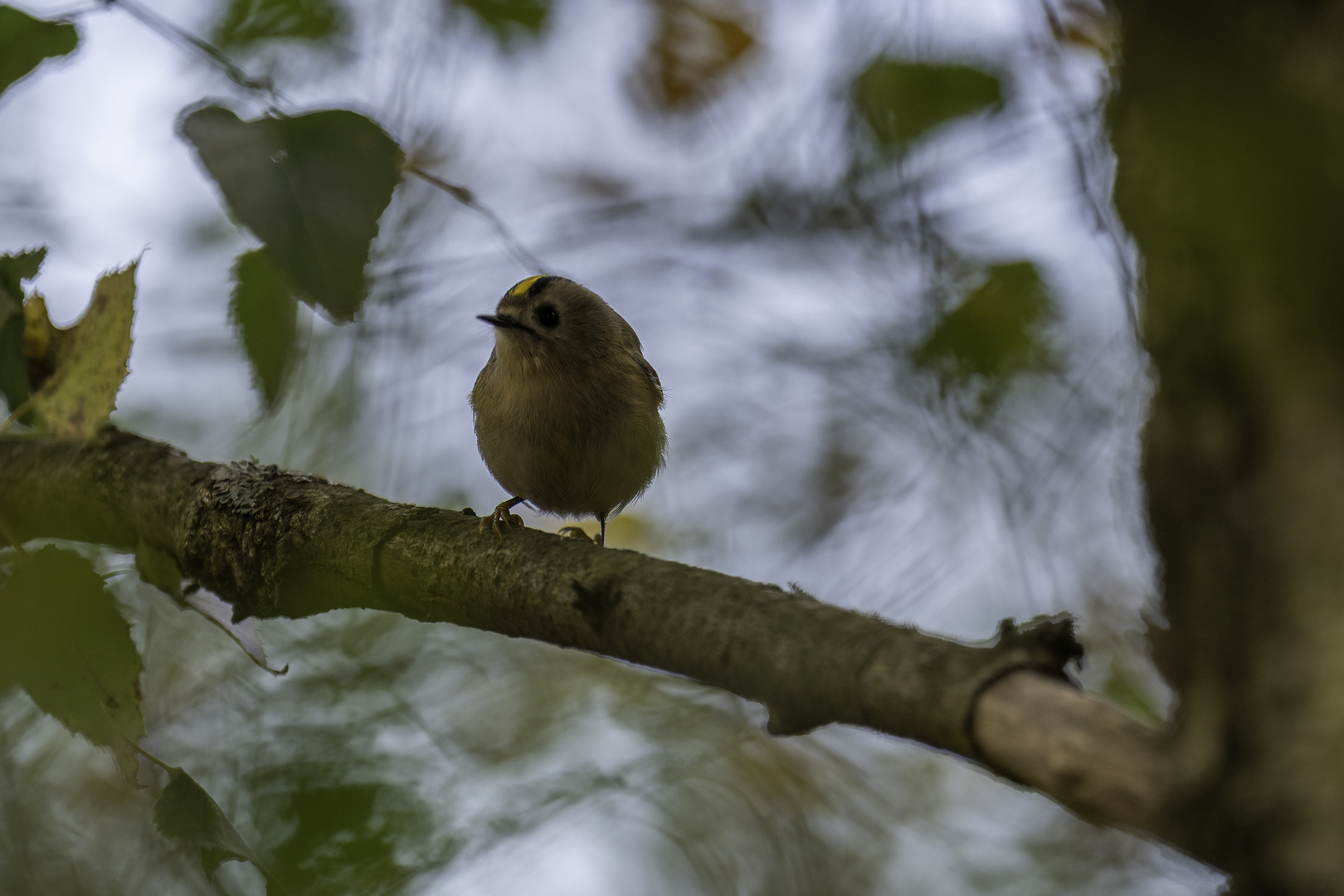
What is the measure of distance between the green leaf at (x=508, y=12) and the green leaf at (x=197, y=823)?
116cm

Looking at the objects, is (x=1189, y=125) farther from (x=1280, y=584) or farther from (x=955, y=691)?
(x=955, y=691)

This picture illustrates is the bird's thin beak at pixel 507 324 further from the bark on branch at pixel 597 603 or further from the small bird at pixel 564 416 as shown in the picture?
the bark on branch at pixel 597 603

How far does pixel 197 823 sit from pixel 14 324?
1199 mm

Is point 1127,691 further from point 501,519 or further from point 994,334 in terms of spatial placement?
point 501,519

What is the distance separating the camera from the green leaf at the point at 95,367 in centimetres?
148

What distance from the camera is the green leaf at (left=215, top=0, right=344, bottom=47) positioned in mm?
1208

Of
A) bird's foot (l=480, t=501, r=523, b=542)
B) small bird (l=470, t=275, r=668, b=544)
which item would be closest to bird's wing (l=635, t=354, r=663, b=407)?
small bird (l=470, t=275, r=668, b=544)

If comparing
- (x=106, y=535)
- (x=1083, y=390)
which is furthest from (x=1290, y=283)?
(x=106, y=535)

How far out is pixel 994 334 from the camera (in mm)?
1910

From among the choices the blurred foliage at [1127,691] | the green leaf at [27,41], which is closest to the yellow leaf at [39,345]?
the green leaf at [27,41]

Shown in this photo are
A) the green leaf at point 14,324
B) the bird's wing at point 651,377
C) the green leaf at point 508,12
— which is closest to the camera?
the green leaf at point 508,12

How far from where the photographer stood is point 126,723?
1.30m

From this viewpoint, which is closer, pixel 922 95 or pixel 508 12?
pixel 508 12

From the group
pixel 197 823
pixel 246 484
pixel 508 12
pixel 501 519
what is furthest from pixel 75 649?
pixel 501 519
